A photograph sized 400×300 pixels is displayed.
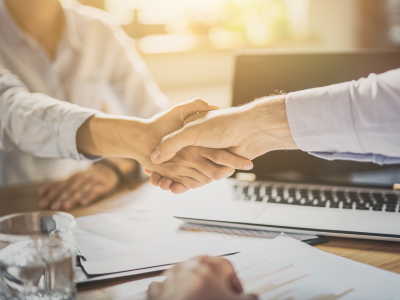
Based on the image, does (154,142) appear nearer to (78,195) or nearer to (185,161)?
(185,161)

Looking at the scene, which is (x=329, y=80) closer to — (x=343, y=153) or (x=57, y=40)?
(x=343, y=153)

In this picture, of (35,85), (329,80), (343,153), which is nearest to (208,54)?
(35,85)

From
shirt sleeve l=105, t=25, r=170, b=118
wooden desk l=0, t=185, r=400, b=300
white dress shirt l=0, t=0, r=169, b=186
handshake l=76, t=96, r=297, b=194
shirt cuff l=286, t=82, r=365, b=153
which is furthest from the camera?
shirt sleeve l=105, t=25, r=170, b=118

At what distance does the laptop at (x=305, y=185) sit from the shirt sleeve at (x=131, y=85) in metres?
0.50

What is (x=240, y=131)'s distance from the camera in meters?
0.74

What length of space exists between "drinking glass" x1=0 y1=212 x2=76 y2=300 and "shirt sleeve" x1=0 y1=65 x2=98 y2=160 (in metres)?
0.41

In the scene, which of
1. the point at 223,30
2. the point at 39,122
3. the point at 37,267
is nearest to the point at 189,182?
the point at 39,122

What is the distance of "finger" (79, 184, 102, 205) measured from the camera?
88 cm

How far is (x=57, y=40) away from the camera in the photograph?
4.40 ft

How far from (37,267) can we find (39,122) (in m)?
0.50

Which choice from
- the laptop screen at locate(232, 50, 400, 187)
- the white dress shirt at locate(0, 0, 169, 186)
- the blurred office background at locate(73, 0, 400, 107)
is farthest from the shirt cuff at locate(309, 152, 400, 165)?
the blurred office background at locate(73, 0, 400, 107)

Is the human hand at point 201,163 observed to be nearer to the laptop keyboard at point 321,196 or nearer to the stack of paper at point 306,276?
the laptop keyboard at point 321,196

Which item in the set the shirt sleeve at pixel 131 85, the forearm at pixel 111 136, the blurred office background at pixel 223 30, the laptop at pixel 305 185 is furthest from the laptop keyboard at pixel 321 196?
the blurred office background at pixel 223 30

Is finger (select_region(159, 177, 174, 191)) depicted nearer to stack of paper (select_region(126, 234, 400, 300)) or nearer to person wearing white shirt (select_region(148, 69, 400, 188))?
person wearing white shirt (select_region(148, 69, 400, 188))
